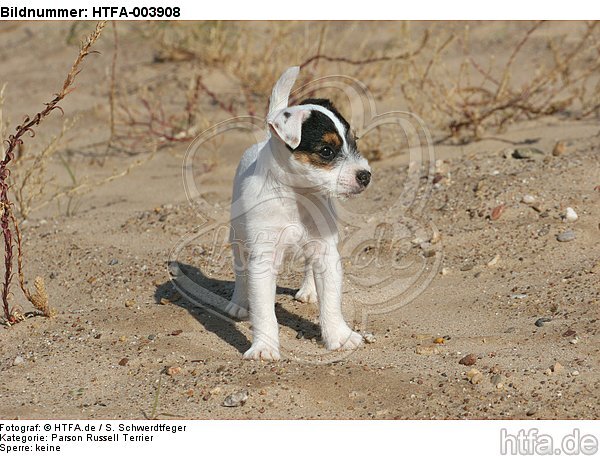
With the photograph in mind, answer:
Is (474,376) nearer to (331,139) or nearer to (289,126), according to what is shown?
(331,139)

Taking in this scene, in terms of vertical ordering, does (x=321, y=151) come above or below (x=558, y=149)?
below

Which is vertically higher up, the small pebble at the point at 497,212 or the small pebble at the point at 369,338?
the small pebble at the point at 497,212

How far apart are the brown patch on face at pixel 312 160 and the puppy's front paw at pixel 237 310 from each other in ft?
4.63

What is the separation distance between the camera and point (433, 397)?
15.6 feet

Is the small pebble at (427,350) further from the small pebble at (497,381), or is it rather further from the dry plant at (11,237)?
the dry plant at (11,237)

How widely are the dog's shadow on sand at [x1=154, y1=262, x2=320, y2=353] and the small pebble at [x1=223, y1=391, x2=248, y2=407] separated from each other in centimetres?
64

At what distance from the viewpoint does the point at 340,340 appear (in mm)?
5363

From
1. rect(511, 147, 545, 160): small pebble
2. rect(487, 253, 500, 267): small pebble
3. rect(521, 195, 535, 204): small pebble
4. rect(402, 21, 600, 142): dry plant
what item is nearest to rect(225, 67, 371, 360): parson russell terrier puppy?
rect(487, 253, 500, 267): small pebble

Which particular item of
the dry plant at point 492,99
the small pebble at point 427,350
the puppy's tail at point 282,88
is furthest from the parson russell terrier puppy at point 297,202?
the dry plant at point 492,99

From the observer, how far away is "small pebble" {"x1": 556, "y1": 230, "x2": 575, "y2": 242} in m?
6.48

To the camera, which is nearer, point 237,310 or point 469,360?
point 469,360

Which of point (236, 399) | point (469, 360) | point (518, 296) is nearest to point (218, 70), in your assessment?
point (518, 296)

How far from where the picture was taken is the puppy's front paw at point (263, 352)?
5211mm

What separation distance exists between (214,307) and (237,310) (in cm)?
23
